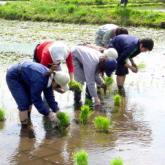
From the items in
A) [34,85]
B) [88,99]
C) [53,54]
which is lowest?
[88,99]

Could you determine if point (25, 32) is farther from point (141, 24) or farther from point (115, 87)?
point (115, 87)

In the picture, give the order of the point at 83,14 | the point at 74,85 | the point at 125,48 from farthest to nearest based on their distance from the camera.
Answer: the point at 83,14, the point at 125,48, the point at 74,85

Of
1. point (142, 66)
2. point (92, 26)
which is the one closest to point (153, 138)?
point (142, 66)

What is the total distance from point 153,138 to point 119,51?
100 inches

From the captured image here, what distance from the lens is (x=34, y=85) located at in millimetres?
6129

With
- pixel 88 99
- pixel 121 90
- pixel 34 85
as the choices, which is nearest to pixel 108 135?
pixel 34 85

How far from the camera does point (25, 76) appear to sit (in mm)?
6312

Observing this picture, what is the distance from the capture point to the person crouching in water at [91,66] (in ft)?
23.3

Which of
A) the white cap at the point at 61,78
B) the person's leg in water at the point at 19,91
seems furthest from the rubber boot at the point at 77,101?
the white cap at the point at 61,78

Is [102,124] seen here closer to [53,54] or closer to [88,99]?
[53,54]

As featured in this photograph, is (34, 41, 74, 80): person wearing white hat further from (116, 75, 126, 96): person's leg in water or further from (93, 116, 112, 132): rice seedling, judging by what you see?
(116, 75, 126, 96): person's leg in water

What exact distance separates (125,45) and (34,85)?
2743 mm

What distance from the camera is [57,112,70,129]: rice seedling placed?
6.54 m

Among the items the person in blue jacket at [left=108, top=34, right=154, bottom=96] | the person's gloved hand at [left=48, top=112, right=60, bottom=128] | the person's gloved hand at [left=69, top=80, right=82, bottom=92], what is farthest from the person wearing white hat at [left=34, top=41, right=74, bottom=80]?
the person in blue jacket at [left=108, top=34, right=154, bottom=96]
